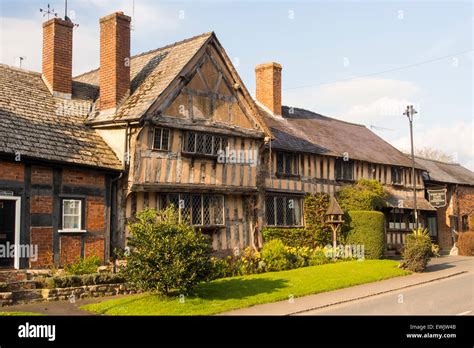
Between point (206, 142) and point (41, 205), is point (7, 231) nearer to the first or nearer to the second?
point (41, 205)

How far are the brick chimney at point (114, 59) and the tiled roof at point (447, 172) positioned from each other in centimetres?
2345

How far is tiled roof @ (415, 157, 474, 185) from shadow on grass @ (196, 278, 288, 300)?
21718 mm

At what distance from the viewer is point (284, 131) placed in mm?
28391

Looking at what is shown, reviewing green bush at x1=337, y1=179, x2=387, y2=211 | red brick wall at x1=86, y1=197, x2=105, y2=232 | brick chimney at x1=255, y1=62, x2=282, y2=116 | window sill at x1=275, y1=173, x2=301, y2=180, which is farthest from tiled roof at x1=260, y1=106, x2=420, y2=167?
red brick wall at x1=86, y1=197, x2=105, y2=232

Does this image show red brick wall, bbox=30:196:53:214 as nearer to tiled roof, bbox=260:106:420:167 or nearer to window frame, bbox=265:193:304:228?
window frame, bbox=265:193:304:228

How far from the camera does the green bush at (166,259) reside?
14.2m

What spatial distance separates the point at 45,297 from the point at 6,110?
6390mm

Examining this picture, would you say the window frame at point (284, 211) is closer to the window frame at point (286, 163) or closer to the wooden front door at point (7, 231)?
the window frame at point (286, 163)

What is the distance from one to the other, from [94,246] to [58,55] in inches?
296

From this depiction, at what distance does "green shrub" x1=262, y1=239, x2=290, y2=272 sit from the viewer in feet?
72.5

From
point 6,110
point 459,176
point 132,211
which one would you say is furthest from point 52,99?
point 459,176
